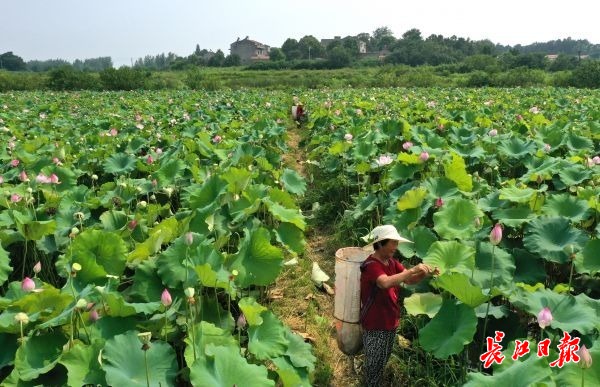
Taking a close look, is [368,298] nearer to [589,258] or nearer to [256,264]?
[256,264]

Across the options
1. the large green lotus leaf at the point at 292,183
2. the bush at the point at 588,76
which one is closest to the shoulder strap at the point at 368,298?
the large green lotus leaf at the point at 292,183

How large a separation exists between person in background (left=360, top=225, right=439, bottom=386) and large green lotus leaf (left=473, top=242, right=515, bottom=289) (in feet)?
1.07

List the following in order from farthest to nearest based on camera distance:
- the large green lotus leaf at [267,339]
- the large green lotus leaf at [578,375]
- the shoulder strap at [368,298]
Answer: the shoulder strap at [368,298], the large green lotus leaf at [267,339], the large green lotus leaf at [578,375]

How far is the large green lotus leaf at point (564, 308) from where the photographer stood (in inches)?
→ 78.4

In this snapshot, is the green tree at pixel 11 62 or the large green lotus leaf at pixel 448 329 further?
the green tree at pixel 11 62

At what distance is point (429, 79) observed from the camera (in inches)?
1083

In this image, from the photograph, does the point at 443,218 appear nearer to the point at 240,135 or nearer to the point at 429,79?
the point at 240,135

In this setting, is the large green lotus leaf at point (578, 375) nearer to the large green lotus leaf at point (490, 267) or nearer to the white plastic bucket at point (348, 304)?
the large green lotus leaf at point (490, 267)

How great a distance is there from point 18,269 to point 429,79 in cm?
2672

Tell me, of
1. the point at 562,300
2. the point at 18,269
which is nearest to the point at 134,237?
the point at 18,269

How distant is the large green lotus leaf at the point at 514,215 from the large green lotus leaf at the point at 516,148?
159 centimetres

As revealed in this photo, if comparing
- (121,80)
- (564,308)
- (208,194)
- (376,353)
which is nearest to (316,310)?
(376,353)

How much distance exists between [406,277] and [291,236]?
1.28m

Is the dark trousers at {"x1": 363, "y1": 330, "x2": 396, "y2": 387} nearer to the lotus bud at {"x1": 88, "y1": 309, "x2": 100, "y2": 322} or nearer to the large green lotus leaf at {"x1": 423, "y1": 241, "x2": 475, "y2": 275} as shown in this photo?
the large green lotus leaf at {"x1": 423, "y1": 241, "x2": 475, "y2": 275}
